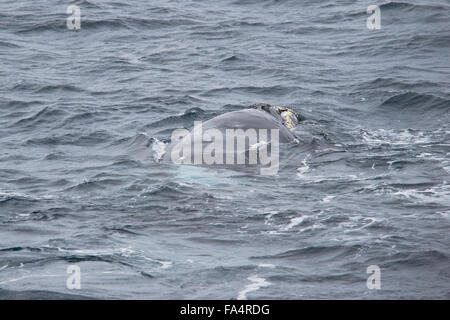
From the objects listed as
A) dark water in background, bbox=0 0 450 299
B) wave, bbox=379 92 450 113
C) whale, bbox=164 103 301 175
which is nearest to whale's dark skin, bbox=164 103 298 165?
whale, bbox=164 103 301 175

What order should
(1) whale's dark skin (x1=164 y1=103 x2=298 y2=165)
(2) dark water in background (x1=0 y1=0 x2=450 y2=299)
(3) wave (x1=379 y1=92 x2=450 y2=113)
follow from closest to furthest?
(2) dark water in background (x1=0 y1=0 x2=450 y2=299) → (1) whale's dark skin (x1=164 y1=103 x2=298 y2=165) → (3) wave (x1=379 y1=92 x2=450 y2=113)

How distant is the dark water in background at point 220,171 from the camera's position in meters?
18.7

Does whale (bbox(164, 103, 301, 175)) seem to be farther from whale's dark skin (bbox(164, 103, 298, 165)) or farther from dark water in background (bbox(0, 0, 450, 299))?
dark water in background (bbox(0, 0, 450, 299))

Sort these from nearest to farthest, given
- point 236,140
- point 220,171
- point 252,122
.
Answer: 1. point 220,171
2. point 236,140
3. point 252,122

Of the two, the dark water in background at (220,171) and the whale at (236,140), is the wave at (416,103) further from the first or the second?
the whale at (236,140)

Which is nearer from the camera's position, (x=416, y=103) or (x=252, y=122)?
(x=252, y=122)

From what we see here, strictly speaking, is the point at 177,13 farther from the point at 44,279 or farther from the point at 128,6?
the point at 44,279

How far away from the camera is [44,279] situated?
18.1 meters

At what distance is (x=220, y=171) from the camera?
24.9m

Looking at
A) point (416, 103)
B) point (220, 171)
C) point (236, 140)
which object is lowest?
point (220, 171)

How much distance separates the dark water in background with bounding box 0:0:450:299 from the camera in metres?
18.7

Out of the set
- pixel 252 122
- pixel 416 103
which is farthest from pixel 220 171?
pixel 416 103

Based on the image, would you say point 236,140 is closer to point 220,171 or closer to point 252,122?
point 252,122

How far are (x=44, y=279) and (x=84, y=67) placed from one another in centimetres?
2277
